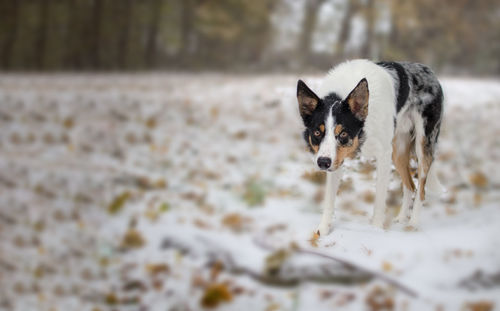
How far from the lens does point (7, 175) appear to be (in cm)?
1321

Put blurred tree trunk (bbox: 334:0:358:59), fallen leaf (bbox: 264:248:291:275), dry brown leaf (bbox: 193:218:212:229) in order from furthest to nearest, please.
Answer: dry brown leaf (bbox: 193:218:212:229)
fallen leaf (bbox: 264:248:291:275)
blurred tree trunk (bbox: 334:0:358:59)

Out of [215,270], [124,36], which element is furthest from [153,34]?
[215,270]

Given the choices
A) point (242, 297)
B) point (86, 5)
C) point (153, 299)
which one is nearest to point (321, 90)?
point (242, 297)

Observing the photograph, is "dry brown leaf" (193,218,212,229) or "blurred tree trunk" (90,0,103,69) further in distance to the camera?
"blurred tree trunk" (90,0,103,69)

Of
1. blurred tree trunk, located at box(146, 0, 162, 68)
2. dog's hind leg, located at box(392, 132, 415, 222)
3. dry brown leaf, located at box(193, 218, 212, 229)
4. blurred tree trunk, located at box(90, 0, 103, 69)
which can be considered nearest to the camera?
dog's hind leg, located at box(392, 132, 415, 222)

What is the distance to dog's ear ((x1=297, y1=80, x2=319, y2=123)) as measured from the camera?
55cm

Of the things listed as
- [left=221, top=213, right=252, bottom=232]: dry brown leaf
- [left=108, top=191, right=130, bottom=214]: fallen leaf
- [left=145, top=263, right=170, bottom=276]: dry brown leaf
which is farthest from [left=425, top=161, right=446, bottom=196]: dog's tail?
[left=108, top=191, right=130, bottom=214]: fallen leaf

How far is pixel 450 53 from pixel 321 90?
13.1 metres

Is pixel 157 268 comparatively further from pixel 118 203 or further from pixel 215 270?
pixel 118 203

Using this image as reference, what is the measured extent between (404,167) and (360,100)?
0.53 feet

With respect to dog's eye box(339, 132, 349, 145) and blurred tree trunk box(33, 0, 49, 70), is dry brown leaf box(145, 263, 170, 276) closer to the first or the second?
dog's eye box(339, 132, 349, 145)

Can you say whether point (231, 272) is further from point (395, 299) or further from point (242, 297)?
point (395, 299)

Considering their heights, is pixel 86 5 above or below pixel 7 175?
above

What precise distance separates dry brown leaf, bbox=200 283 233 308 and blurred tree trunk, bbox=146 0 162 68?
17003 millimetres
